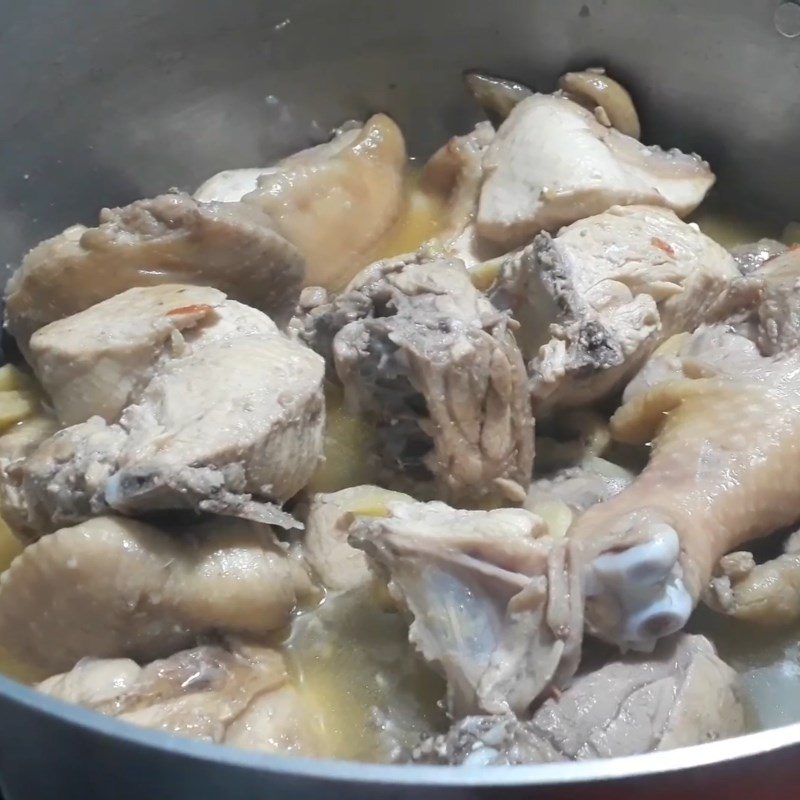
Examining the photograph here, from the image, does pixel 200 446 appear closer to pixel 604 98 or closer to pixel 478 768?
pixel 478 768

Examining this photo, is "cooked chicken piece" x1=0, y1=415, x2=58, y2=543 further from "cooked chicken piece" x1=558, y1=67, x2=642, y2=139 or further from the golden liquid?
"cooked chicken piece" x1=558, y1=67, x2=642, y2=139

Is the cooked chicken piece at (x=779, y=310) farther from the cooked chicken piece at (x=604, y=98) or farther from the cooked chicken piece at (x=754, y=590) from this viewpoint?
the cooked chicken piece at (x=604, y=98)

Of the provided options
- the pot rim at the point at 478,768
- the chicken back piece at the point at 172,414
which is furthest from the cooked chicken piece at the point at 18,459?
the pot rim at the point at 478,768

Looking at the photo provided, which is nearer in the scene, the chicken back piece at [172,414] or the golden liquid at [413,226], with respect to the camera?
the chicken back piece at [172,414]

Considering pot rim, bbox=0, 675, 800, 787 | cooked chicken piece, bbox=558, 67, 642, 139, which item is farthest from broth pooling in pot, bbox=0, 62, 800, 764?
pot rim, bbox=0, 675, 800, 787

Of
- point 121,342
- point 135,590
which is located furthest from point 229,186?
point 135,590

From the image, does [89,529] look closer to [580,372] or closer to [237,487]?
[237,487]
